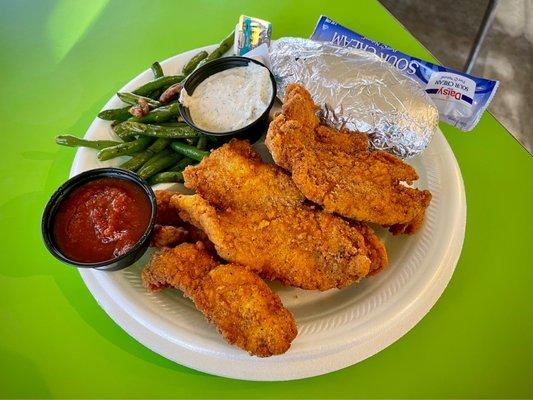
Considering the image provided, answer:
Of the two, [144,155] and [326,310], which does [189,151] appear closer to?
[144,155]

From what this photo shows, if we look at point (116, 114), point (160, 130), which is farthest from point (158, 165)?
point (116, 114)

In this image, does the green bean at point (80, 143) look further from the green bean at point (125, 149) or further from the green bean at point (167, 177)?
the green bean at point (167, 177)

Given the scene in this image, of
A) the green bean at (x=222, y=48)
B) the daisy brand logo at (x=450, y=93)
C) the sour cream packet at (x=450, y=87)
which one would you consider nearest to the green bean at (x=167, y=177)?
the green bean at (x=222, y=48)

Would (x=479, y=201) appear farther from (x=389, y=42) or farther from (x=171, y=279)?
(x=171, y=279)

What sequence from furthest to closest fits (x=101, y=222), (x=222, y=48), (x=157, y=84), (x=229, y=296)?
(x=222, y=48) < (x=157, y=84) < (x=101, y=222) < (x=229, y=296)

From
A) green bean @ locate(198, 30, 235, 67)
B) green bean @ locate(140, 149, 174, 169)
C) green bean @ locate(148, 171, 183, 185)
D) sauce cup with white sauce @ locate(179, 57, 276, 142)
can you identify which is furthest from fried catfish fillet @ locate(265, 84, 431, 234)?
green bean @ locate(198, 30, 235, 67)

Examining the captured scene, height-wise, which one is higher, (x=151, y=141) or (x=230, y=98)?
(x=230, y=98)

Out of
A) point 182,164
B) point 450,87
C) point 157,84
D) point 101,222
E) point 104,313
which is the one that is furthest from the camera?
point 157,84
